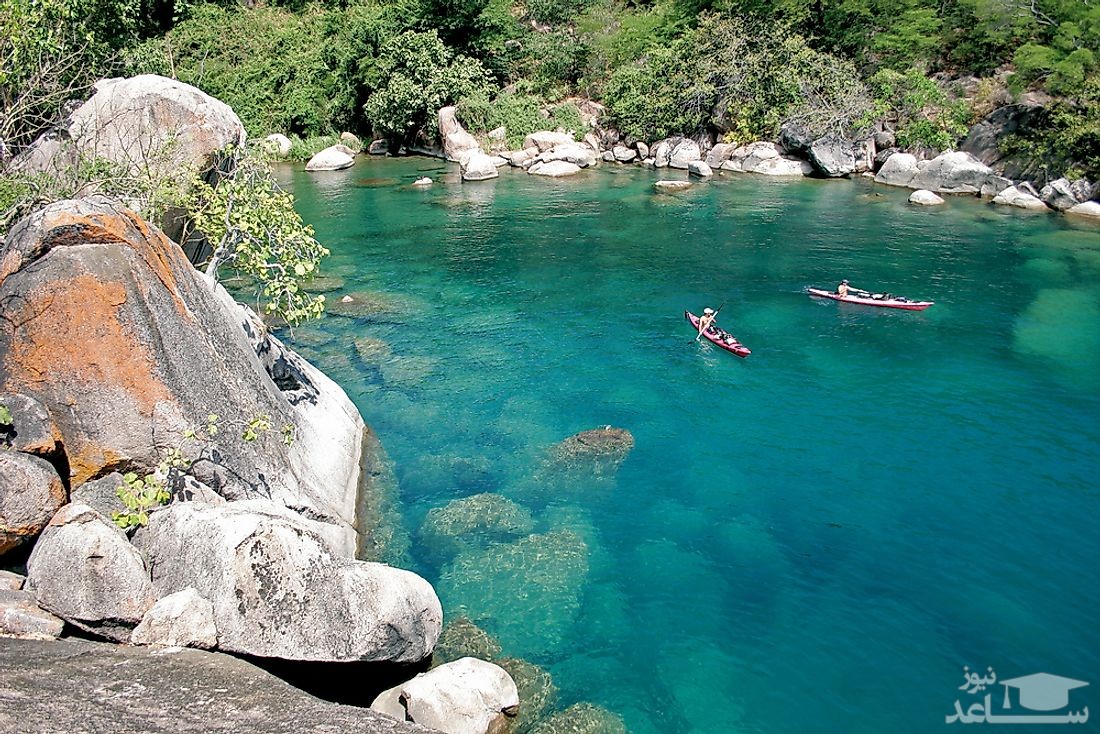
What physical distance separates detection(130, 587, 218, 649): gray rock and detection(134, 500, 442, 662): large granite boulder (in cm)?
14

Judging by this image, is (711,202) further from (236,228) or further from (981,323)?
(236,228)

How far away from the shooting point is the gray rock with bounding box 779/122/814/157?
1935 inches

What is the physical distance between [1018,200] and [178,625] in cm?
4558

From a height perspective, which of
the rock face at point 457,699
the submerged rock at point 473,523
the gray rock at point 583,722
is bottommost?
the gray rock at point 583,722

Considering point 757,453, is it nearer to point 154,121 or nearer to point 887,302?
point 887,302

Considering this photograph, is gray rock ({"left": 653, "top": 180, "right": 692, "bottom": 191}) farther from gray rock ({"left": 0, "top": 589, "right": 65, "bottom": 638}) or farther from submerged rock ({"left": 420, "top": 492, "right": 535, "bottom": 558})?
gray rock ({"left": 0, "top": 589, "right": 65, "bottom": 638})

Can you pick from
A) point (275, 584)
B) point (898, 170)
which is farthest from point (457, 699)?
point (898, 170)

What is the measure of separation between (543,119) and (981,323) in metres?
37.1

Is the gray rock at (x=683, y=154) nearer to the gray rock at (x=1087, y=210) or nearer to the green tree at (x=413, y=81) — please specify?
the green tree at (x=413, y=81)

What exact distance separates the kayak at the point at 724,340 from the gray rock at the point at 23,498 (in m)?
18.7

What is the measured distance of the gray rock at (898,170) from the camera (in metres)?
46.1

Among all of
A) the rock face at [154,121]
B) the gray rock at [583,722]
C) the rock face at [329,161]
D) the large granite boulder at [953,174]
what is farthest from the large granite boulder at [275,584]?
the rock face at [329,161]

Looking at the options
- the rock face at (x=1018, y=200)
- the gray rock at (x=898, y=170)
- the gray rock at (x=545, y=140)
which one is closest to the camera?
the rock face at (x=1018, y=200)

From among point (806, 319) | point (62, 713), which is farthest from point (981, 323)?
point (62, 713)
